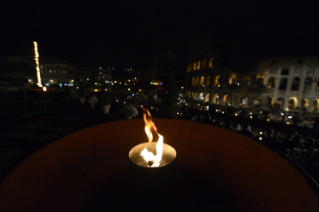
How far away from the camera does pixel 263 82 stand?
1021 inches

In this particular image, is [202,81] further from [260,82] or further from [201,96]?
[260,82]

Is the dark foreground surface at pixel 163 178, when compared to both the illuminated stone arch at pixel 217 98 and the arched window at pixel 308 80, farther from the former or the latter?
the arched window at pixel 308 80

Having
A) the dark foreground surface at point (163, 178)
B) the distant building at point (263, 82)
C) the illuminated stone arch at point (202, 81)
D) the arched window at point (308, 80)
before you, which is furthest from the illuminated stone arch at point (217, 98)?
the dark foreground surface at point (163, 178)

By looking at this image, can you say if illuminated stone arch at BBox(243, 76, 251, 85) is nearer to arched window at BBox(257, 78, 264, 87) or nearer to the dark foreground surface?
arched window at BBox(257, 78, 264, 87)

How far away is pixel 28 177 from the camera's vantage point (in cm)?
175

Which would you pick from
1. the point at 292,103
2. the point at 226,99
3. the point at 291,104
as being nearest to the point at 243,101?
the point at 226,99

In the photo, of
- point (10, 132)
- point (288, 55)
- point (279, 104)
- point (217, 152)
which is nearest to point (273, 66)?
point (288, 55)

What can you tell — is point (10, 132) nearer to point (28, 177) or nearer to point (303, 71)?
point (28, 177)

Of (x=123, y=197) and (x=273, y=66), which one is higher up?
(x=273, y=66)

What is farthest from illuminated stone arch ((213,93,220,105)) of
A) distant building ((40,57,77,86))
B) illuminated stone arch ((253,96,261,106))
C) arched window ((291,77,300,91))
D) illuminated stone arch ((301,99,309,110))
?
distant building ((40,57,77,86))

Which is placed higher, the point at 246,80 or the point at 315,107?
the point at 246,80

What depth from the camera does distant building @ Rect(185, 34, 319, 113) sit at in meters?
22.5

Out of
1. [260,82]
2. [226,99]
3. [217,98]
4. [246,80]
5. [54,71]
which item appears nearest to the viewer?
[260,82]

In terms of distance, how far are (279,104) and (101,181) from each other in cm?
3286
